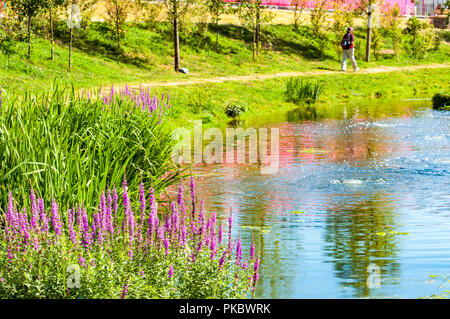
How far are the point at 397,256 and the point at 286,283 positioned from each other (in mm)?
1714

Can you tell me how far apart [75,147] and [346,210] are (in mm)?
4241

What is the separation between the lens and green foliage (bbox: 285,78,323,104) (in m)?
29.9

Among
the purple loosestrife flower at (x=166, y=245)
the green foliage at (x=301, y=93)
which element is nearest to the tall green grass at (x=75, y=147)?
the purple loosestrife flower at (x=166, y=245)

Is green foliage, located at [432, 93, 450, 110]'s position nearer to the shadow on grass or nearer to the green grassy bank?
the green grassy bank

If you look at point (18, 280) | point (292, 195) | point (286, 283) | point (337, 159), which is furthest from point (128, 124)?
point (337, 159)

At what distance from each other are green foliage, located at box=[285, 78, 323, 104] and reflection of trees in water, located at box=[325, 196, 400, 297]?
18.2 m

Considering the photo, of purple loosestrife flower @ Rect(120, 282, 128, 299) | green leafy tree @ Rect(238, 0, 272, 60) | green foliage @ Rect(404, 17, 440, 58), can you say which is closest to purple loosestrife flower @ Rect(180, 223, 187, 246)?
purple loosestrife flower @ Rect(120, 282, 128, 299)

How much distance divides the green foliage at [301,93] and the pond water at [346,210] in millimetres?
9174

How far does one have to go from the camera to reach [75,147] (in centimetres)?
932

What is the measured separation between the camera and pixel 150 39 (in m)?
38.2

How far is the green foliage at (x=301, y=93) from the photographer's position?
2989 centimetres

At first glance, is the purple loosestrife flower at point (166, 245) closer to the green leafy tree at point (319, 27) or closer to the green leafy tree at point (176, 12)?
the green leafy tree at point (176, 12)

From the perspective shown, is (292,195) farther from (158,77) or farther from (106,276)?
(158,77)
